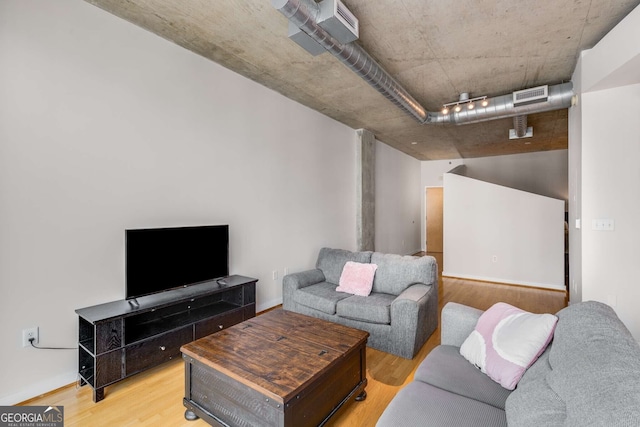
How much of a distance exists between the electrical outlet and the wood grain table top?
1.16m

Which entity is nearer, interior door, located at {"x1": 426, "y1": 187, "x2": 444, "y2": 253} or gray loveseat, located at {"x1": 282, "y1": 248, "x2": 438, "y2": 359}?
gray loveseat, located at {"x1": 282, "y1": 248, "x2": 438, "y2": 359}

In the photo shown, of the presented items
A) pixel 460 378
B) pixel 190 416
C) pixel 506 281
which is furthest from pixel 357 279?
pixel 506 281

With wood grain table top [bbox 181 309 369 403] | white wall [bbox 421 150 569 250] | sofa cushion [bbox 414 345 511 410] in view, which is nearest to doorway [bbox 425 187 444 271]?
white wall [bbox 421 150 569 250]

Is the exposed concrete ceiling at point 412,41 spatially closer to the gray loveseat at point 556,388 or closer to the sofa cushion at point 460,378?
the gray loveseat at point 556,388

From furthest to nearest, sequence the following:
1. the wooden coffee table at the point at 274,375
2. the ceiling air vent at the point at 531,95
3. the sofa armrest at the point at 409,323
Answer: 1. the ceiling air vent at the point at 531,95
2. the sofa armrest at the point at 409,323
3. the wooden coffee table at the point at 274,375

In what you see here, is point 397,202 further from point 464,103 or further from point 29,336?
point 29,336

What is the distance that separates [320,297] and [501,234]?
421 cm

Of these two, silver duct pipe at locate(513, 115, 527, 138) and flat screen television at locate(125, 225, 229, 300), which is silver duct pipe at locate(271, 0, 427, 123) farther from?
flat screen television at locate(125, 225, 229, 300)

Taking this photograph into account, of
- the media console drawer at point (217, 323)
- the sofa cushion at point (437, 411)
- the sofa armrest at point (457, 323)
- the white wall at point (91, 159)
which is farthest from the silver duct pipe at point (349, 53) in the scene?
the media console drawer at point (217, 323)

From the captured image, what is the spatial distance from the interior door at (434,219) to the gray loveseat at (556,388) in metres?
7.66

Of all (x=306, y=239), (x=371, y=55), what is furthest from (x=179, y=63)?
(x=306, y=239)

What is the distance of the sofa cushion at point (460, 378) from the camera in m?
1.42

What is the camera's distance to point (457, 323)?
1.96 m

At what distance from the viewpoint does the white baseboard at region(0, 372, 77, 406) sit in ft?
6.58
